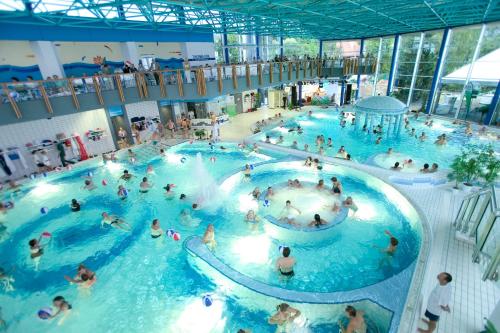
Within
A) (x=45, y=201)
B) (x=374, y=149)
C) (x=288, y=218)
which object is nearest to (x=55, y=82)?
(x=45, y=201)

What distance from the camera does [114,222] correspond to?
10562 mm

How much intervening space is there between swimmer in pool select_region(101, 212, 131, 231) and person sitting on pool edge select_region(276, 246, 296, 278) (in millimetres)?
6358

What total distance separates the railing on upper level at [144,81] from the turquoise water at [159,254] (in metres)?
4.45

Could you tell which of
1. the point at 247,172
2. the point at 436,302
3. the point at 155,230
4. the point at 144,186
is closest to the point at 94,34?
the point at 144,186

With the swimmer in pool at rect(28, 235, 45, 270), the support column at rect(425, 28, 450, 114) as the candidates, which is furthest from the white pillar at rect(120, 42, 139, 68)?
the support column at rect(425, 28, 450, 114)

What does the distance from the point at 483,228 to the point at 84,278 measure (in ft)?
35.5

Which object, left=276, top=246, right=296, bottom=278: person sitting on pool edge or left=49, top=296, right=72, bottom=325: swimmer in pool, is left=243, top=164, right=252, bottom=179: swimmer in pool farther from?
left=49, top=296, right=72, bottom=325: swimmer in pool

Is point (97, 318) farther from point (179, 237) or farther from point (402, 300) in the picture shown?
point (402, 300)

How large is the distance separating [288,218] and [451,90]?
20.9 metres

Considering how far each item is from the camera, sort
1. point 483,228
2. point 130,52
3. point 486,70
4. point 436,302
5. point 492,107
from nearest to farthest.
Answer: point 436,302
point 483,228
point 492,107
point 486,70
point 130,52

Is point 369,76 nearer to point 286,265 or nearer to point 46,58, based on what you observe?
point 286,265

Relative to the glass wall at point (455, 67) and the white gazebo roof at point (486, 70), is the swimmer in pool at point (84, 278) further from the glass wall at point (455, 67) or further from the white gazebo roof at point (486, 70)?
the glass wall at point (455, 67)

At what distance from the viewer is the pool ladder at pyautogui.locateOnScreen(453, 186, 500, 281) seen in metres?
5.63

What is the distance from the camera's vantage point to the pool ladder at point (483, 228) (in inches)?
222
